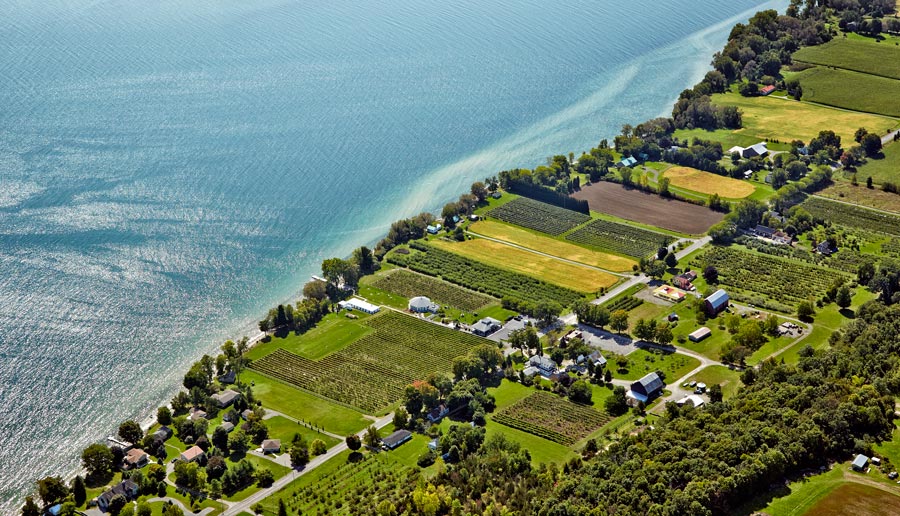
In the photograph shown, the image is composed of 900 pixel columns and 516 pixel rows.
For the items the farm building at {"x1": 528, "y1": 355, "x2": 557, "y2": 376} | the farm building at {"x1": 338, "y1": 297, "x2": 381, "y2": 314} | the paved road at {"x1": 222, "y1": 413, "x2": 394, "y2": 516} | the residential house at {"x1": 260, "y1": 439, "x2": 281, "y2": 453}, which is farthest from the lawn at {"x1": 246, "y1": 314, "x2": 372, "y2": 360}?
the farm building at {"x1": 528, "y1": 355, "x2": 557, "y2": 376}

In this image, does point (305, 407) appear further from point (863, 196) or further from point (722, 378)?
point (863, 196)

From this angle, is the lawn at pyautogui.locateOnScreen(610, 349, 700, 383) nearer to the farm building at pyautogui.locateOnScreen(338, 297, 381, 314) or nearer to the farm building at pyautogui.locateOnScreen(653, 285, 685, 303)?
the farm building at pyautogui.locateOnScreen(653, 285, 685, 303)

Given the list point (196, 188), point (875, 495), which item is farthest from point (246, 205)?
point (875, 495)

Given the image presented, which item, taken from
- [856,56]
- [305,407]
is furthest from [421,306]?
[856,56]

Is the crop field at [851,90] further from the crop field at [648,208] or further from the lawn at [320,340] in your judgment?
the lawn at [320,340]

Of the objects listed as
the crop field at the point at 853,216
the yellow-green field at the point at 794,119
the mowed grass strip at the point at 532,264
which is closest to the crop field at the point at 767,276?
the mowed grass strip at the point at 532,264

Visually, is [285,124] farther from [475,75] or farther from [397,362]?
[397,362]
